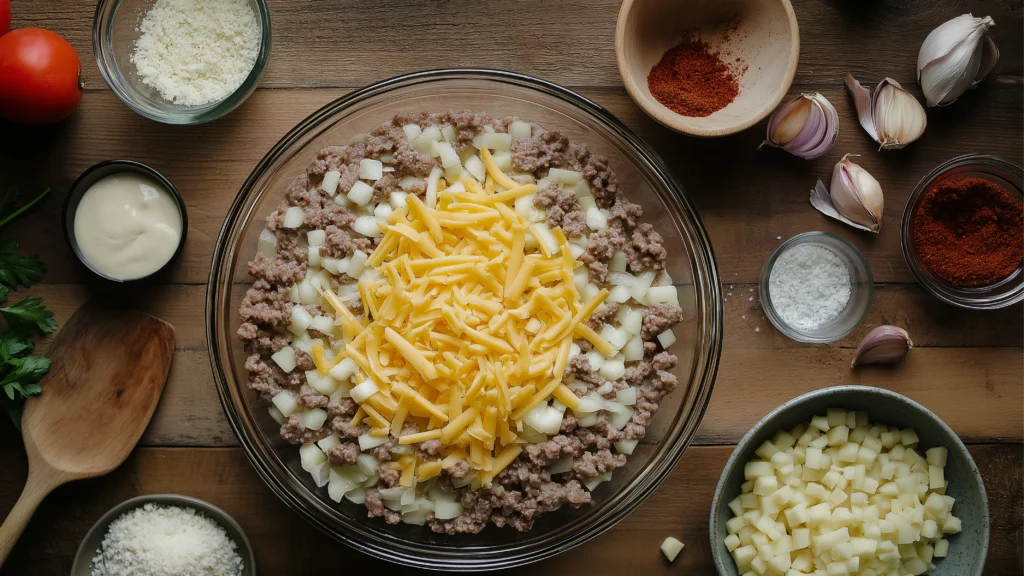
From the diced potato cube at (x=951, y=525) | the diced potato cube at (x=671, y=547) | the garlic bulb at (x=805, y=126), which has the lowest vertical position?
the diced potato cube at (x=671, y=547)

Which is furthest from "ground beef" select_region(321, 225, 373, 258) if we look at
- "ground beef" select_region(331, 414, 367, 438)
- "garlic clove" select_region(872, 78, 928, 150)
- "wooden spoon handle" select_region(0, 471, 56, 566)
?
"garlic clove" select_region(872, 78, 928, 150)

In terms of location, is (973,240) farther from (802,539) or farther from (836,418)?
(802,539)

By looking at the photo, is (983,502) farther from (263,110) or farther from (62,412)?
(62,412)

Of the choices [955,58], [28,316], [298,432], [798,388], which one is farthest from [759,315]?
[28,316]

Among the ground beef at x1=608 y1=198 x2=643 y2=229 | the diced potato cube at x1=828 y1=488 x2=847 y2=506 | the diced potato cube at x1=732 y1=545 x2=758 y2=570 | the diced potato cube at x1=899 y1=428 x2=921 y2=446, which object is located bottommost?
the diced potato cube at x1=732 y1=545 x2=758 y2=570

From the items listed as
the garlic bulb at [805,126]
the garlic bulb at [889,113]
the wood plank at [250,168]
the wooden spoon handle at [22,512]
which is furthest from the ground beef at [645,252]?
the wooden spoon handle at [22,512]

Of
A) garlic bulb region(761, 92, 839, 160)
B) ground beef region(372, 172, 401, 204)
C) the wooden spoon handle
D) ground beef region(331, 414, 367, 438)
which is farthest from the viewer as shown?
garlic bulb region(761, 92, 839, 160)

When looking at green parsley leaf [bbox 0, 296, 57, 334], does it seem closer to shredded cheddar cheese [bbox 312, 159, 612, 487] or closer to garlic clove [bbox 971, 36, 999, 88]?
shredded cheddar cheese [bbox 312, 159, 612, 487]

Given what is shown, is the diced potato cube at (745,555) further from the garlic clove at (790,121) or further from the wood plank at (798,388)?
the garlic clove at (790,121)
